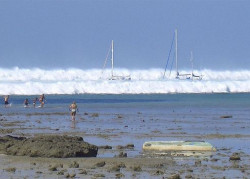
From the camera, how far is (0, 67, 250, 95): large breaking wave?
315 ft

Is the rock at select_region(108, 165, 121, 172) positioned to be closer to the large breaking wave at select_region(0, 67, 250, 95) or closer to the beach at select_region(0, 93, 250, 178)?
the beach at select_region(0, 93, 250, 178)

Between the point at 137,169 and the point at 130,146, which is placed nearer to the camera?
the point at 137,169

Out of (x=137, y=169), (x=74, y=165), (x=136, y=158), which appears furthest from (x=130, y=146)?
(x=137, y=169)

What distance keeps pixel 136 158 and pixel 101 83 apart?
83.0 metres

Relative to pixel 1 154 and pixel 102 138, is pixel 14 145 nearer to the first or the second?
pixel 1 154

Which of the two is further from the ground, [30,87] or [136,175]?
[30,87]

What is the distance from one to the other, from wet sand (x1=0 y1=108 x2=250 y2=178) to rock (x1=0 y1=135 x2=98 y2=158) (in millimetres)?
293

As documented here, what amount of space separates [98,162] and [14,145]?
292 cm

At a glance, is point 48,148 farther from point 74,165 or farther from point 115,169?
point 115,169

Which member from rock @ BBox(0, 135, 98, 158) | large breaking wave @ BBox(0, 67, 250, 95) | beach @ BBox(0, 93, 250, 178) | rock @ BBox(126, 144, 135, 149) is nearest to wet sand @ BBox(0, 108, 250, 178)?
beach @ BBox(0, 93, 250, 178)

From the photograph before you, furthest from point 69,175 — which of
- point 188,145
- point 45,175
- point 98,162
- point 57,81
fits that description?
point 57,81

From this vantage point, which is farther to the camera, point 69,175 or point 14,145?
point 14,145

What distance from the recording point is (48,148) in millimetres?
20453

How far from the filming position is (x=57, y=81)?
10375 centimetres
